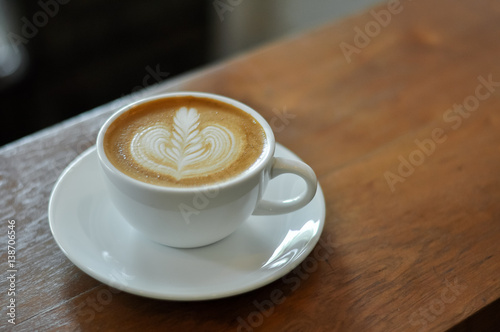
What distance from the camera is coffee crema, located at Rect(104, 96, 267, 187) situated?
0.55 meters

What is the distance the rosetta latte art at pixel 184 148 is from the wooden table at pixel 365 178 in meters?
0.13

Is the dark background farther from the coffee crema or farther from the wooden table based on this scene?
the coffee crema

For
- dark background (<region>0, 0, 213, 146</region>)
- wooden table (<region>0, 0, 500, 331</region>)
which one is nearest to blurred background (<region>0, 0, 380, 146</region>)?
dark background (<region>0, 0, 213, 146</region>)

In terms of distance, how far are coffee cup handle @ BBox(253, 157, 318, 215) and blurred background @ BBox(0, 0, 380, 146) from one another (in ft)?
3.37

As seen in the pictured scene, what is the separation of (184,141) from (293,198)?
0.43ft

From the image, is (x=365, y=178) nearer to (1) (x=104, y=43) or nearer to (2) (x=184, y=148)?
(2) (x=184, y=148)

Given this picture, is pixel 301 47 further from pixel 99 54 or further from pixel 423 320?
pixel 99 54

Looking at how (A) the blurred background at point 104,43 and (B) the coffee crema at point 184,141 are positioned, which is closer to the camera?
(B) the coffee crema at point 184,141

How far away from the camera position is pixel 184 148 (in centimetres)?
58

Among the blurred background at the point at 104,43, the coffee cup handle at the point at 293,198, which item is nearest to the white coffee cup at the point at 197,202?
the coffee cup handle at the point at 293,198

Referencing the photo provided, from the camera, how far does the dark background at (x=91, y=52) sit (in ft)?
5.45

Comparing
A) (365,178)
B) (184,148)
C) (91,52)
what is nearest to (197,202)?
(184,148)

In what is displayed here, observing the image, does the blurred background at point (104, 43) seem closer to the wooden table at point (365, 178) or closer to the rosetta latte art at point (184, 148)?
the wooden table at point (365, 178)

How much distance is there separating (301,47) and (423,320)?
551 millimetres
